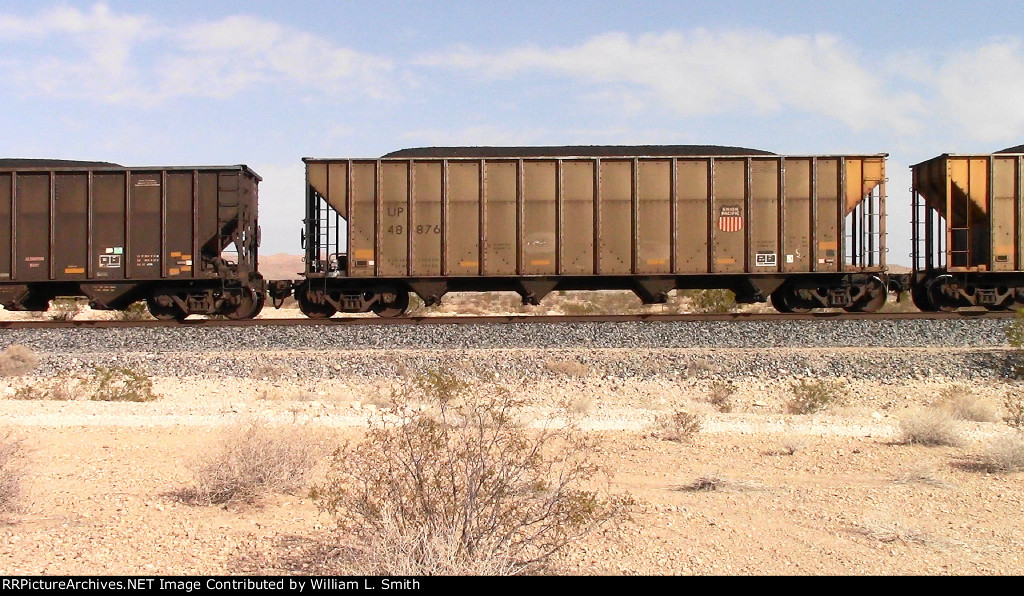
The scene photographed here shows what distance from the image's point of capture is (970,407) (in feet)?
33.5

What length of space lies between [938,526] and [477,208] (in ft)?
40.7

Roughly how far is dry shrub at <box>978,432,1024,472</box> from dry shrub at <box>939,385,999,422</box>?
2.72 meters

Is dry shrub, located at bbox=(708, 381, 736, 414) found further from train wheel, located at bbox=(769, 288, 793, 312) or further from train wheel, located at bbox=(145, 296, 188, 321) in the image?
train wheel, located at bbox=(145, 296, 188, 321)

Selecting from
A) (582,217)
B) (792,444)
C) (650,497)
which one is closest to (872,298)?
(582,217)

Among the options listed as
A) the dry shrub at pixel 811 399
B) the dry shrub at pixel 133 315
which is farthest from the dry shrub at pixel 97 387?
the dry shrub at pixel 133 315

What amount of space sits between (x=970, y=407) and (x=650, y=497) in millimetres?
6094

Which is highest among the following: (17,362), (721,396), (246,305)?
(246,305)

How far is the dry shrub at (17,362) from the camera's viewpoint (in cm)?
1274

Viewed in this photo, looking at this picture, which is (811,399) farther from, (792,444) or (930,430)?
(792,444)

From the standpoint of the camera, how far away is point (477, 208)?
16.9 meters

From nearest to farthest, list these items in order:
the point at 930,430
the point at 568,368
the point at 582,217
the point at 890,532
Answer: the point at 890,532 < the point at 930,430 < the point at 568,368 < the point at 582,217

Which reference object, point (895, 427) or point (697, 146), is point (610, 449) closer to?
point (895, 427)

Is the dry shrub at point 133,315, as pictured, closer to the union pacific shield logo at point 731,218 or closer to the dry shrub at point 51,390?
the dry shrub at point 51,390
